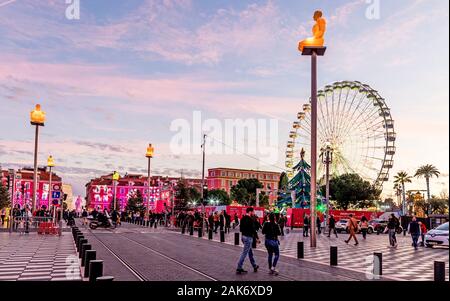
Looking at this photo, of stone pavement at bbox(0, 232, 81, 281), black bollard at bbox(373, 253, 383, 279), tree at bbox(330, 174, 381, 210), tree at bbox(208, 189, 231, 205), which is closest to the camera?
stone pavement at bbox(0, 232, 81, 281)

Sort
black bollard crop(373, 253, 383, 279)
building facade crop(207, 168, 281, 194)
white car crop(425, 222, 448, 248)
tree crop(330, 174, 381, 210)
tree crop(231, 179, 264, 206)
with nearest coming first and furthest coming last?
1. black bollard crop(373, 253, 383, 279)
2. white car crop(425, 222, 448, 248)
3. tree crop(330, 174, 381, 210)
4. tree crop(231, 179, 264, 206)
5. building facade crop(207, 168, 281, 194)

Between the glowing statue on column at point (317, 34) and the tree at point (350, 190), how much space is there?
6617 cm

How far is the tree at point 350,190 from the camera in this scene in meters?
92.1

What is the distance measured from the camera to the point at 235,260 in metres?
19.5

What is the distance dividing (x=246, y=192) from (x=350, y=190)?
49383 mm

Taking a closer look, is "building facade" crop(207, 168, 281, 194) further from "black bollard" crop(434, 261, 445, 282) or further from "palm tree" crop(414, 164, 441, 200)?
"black bollard" crop(434, 261, 445, 282)

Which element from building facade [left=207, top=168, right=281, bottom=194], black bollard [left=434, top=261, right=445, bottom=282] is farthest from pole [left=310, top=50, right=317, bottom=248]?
building facade [left=207, top=168, right=281, bottom=194]

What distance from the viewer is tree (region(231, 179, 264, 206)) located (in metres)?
138

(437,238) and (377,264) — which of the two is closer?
(377,264)

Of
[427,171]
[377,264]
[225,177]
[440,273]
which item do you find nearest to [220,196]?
[225,177]

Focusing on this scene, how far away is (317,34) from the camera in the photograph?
2923cm

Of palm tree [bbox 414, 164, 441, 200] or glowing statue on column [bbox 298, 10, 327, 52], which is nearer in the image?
glowing statue on column [bbox 298, 10, 327, 52]

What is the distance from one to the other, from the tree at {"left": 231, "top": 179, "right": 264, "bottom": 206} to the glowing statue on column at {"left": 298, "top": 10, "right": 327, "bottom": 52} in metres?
109

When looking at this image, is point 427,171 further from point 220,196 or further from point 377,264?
point 377,264
